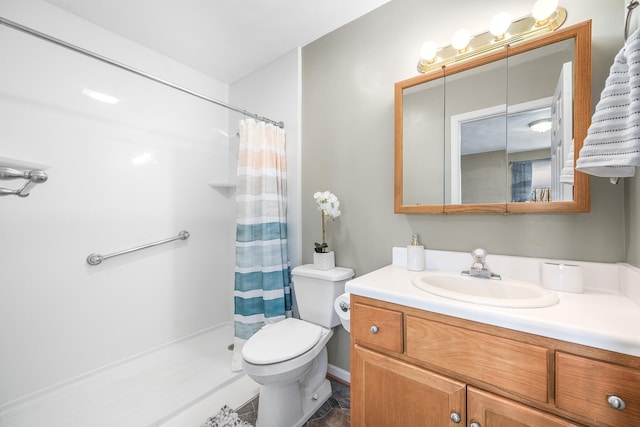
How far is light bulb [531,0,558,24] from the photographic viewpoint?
3.51ft

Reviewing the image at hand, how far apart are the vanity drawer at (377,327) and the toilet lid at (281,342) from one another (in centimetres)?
37

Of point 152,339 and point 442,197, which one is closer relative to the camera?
point 442,197

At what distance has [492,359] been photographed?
2.57 ft

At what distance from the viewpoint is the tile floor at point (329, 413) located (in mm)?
1401

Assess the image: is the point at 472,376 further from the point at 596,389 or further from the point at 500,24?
the point at 500,24

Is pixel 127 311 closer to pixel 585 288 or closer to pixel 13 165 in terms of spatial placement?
pixel 13 165

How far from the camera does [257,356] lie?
1242mm

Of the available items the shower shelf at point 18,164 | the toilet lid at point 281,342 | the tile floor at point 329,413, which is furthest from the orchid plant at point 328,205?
the shower shelf at point 18,164

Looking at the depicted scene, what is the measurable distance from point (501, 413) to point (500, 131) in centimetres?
113

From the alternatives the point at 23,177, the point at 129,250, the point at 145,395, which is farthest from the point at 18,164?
the point at 145,395

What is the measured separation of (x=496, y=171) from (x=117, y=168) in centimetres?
244

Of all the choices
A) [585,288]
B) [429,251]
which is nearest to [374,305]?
[429,251]

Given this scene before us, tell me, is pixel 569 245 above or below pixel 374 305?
above

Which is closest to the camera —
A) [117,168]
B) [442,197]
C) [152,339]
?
[442,197]
